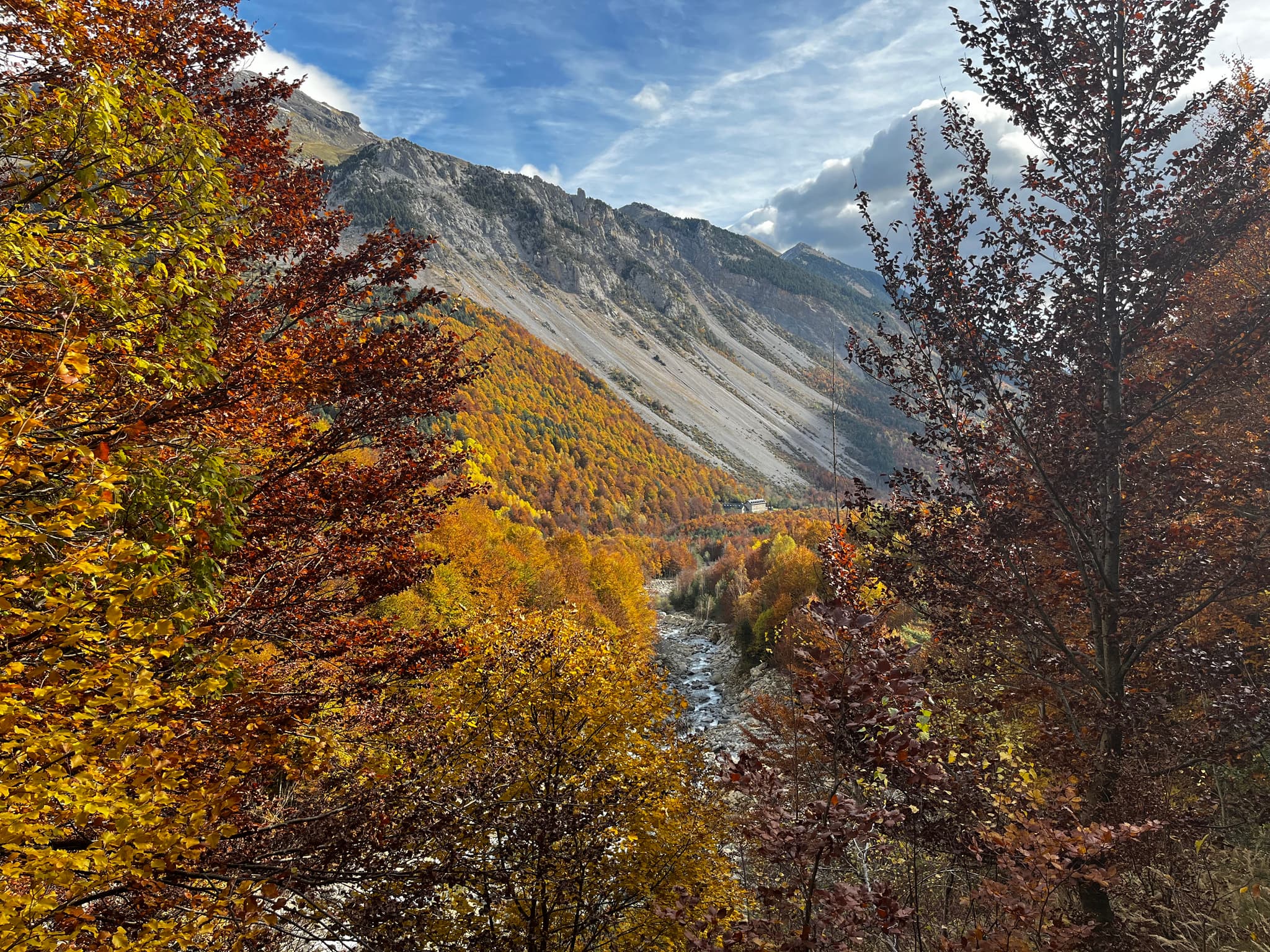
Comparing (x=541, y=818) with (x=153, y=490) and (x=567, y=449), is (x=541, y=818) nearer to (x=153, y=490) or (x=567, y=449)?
(x=153, y=490)

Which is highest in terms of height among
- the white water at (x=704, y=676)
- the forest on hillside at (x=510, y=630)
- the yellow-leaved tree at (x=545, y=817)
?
the forest on hillside at (x=510, y=630)

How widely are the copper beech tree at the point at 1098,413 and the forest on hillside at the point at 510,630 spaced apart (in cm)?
4

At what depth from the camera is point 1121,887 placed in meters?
6.43

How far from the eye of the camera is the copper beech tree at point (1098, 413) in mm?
5215

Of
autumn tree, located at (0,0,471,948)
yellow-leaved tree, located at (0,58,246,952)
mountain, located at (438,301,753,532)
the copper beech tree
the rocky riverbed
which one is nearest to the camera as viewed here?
yellow-leaved tree, located at (0,58,246,952)

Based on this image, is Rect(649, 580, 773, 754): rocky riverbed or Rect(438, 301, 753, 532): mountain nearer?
Rect(649, 580, 773, 754): rocky riverbed

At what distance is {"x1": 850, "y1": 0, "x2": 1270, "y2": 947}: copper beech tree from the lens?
17.1ft

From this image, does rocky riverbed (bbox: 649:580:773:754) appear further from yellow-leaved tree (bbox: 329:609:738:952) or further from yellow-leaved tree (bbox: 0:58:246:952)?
yellow-leaved tree (bbox: 0:58:246:952)

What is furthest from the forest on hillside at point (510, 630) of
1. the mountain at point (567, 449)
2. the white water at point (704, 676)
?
the mountain at point (567, 449)

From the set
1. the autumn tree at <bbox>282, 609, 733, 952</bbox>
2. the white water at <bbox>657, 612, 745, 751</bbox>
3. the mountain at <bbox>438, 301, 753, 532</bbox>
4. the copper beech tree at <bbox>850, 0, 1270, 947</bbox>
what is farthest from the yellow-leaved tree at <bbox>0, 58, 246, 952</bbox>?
the mountain at <bbox>438, 301, 753, 532</bbox>

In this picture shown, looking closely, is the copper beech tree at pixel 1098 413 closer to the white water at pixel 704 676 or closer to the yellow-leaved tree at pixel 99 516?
the yellow-leaved tree at pixel 99 516

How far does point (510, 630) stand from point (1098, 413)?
9.07m

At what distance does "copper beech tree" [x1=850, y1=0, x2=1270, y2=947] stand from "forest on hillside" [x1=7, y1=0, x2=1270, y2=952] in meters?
0.04

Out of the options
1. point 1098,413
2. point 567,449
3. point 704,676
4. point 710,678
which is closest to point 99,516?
point 1098,413
